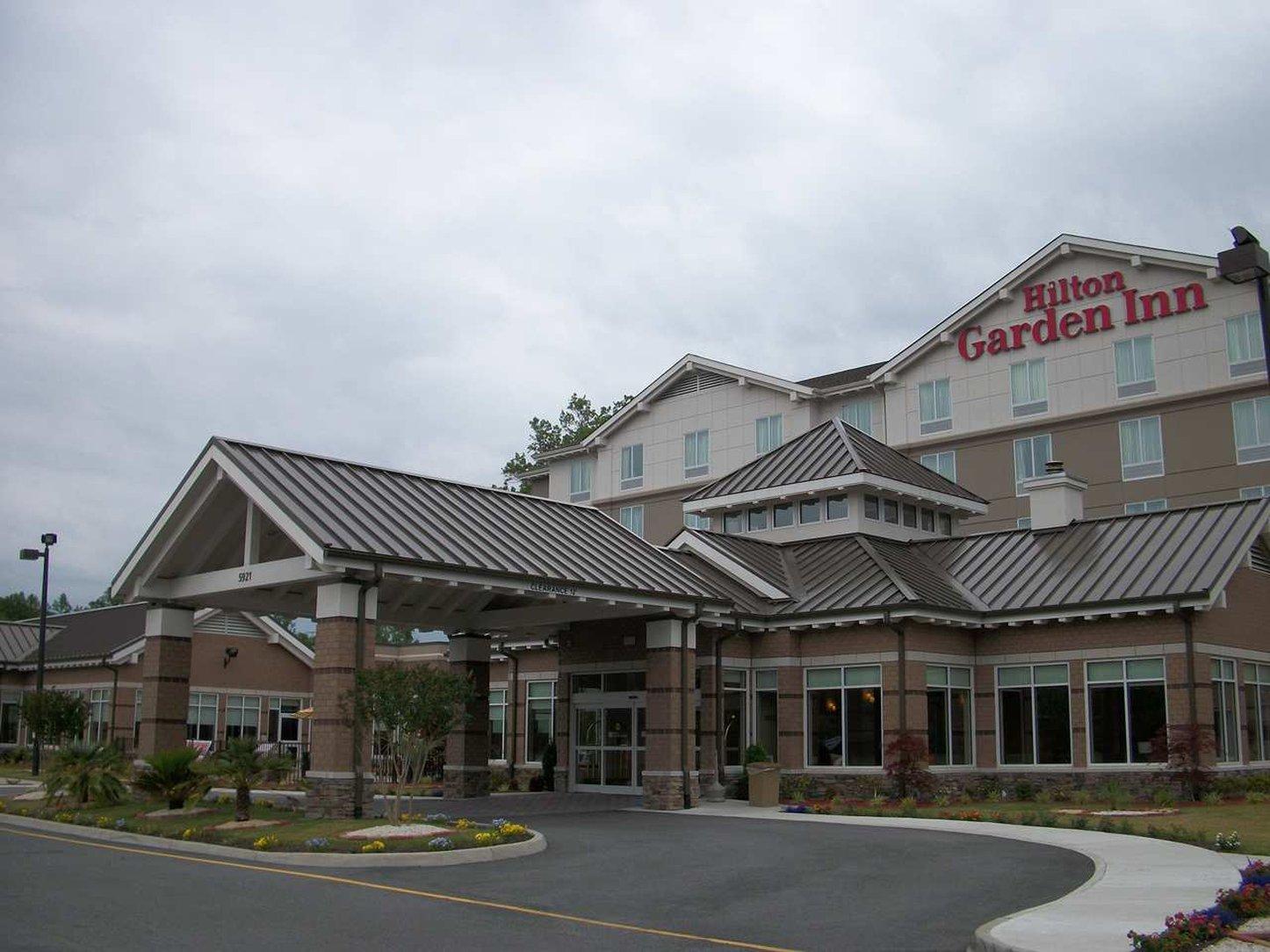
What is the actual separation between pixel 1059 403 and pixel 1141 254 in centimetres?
574

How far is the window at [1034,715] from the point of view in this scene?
28.0m

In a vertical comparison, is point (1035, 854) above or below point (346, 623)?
below

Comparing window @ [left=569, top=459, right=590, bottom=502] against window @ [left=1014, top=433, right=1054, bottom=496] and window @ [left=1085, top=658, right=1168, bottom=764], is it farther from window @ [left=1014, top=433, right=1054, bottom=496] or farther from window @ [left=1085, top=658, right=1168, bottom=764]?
window @ [left=1085, top=658, right=1168, bottom=764]

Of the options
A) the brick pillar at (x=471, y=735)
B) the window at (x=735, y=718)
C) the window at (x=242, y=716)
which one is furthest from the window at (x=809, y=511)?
the window at (x=242, y=716)

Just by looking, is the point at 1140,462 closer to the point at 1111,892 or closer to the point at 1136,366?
the point at 1136,366

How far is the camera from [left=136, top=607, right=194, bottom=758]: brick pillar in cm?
2417

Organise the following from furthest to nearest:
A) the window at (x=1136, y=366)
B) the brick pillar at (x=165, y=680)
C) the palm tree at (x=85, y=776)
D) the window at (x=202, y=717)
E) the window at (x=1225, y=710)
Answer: the window at (x=202, y=717) → the window at (x=1136, y=366) → the window at (x=1225, y=710) → the brick pillar at (x=165, y=680) → the palm tree at (x=85, y=776)

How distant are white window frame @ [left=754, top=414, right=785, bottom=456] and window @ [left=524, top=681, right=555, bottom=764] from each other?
65.7ft

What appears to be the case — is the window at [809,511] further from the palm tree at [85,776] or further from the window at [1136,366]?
the palm tree at [85,776]

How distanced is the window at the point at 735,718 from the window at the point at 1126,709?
7.72 metres

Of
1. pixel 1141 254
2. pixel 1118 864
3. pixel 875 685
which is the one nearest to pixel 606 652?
pixel 875 685

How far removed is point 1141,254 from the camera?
1694 inches

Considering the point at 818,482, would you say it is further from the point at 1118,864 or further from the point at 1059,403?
the point at 1118,864

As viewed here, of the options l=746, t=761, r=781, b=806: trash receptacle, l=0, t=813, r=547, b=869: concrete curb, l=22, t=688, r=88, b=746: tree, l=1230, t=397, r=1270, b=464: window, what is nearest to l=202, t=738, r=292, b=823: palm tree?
l=0, t=813, r=547, b=869: concrete curb
